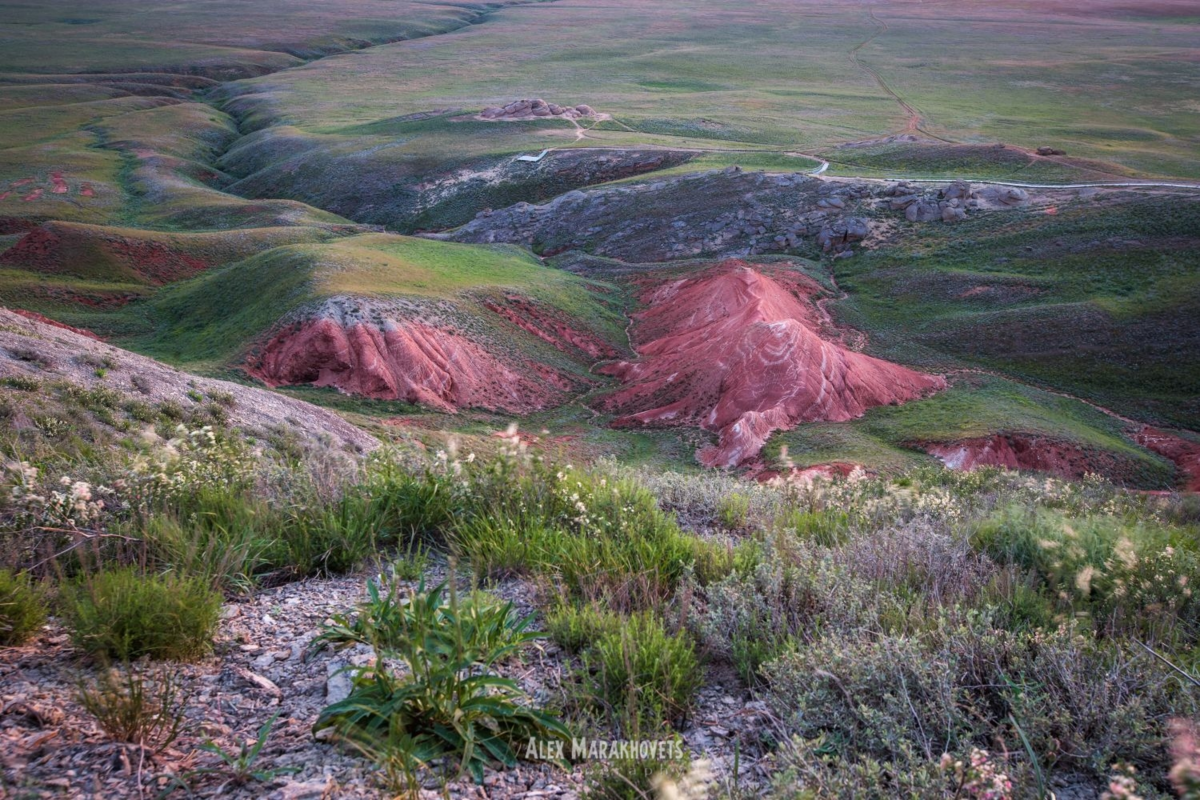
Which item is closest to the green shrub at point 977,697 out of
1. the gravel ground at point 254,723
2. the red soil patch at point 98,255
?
the gravel ground at point 254,723

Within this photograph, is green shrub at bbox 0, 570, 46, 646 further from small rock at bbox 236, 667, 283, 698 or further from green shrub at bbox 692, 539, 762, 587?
green shrub at bbox 692, 539, 762, 587

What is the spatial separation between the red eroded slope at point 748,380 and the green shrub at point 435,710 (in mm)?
22552

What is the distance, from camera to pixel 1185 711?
11.7 feet

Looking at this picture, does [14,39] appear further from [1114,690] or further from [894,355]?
[1114,690]

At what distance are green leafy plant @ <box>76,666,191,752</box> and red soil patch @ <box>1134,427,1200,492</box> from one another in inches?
1184

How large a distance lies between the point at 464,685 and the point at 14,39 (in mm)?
188118

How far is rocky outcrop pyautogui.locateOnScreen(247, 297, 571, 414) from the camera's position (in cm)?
2958

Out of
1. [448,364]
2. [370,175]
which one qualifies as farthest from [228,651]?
[370,175]

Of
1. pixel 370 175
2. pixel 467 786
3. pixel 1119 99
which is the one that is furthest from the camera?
pixel 1119 99

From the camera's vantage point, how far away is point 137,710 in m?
3.29

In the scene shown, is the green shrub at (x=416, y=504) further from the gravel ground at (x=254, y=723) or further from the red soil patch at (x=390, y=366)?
the red soil patch at (x=390, y=366)

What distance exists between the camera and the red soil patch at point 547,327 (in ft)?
118

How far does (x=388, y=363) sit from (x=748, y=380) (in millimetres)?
14338

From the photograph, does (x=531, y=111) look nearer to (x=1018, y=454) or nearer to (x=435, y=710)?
(x=1018, y=454)
